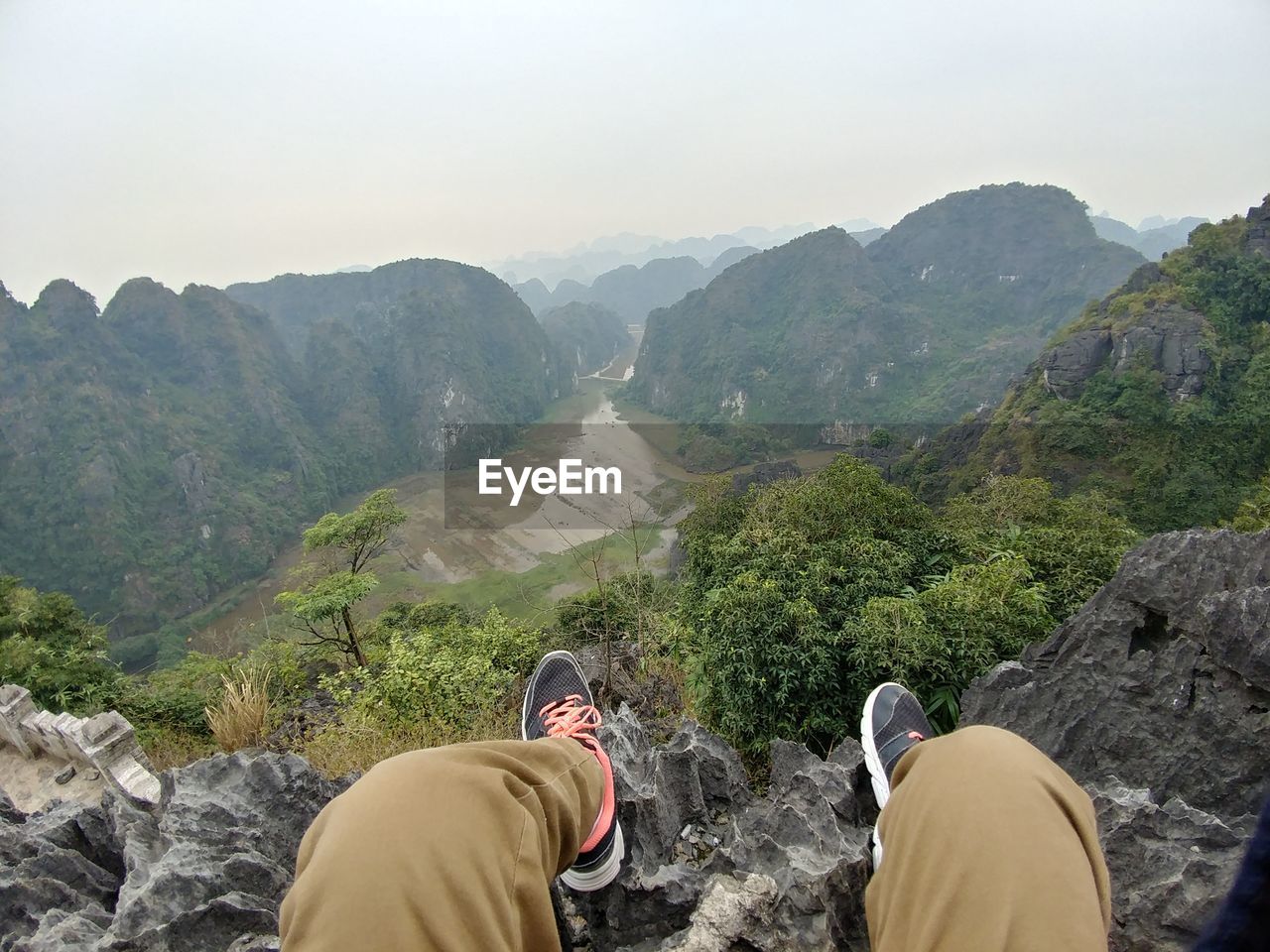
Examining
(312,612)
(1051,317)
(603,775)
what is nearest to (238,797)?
(603,775)

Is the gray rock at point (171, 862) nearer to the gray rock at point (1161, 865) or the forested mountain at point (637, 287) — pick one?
the gray rock at point (1161, 865)

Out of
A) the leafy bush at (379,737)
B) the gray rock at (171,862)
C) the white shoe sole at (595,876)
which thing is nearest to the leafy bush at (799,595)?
the leafy bush at (379,737)

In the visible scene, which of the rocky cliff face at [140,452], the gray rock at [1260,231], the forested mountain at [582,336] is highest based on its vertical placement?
the forested mountain at [582,336]

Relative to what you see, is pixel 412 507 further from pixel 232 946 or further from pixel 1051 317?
pixel 1051 317

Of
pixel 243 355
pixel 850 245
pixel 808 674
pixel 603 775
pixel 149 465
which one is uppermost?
pixel 850 245

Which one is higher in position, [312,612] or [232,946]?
[232,946]

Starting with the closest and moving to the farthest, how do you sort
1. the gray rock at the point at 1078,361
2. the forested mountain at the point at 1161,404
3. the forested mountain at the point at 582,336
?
1. the forested mountain at the point at 1161,404
2. the gray rock at the point at 1078,361
3. the forested mountain at the point at 582,336

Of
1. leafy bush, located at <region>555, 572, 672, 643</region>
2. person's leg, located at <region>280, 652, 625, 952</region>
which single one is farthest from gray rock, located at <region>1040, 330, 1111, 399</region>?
person's leg, located at <region>280, 652, 625, 952</region>
